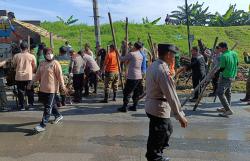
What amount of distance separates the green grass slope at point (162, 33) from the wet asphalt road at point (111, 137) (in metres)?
20.4

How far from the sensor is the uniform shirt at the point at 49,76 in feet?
30.5

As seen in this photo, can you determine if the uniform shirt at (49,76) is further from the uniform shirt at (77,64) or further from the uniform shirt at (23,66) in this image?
the uniform shirt at (77,64)

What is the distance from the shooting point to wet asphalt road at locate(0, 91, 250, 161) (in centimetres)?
747

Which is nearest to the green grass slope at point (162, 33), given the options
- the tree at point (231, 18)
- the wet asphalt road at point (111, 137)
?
the tree at point (231, 18)

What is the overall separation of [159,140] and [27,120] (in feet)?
17.0

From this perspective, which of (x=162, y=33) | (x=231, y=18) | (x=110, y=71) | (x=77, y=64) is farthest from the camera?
(x=231, y=18)

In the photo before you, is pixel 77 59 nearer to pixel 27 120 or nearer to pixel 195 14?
pixel 27 120

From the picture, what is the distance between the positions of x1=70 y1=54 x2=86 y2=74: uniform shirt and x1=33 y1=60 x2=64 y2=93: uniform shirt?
3.33 m

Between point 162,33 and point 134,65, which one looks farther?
point 162,33

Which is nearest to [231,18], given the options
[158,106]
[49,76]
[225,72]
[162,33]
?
[162,33]

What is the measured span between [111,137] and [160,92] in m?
3.03

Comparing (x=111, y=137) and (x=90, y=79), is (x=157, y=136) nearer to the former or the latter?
(x=111, y=137)

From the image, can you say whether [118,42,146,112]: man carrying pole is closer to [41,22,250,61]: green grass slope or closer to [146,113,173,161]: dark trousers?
[146,113,173,161]: dark trousers

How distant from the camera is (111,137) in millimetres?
8734
